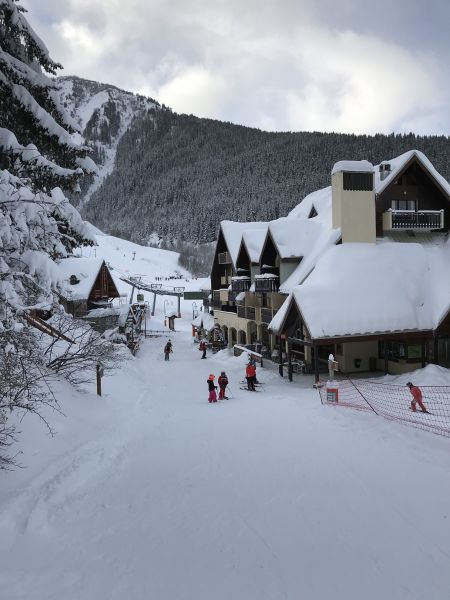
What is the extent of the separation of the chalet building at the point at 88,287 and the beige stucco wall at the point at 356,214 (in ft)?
61.4

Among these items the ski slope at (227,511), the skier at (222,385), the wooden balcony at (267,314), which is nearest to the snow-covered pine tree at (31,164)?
the ski slope at (227,511)

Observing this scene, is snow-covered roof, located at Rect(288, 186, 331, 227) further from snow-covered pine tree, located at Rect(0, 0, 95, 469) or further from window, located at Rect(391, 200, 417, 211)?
snow-covered pine tree, located at Rect(0, 0, 95, 469)

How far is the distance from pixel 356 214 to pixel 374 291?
480 centimetres

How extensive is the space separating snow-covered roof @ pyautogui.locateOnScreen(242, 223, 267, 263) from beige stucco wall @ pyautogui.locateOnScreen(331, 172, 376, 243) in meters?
8.13

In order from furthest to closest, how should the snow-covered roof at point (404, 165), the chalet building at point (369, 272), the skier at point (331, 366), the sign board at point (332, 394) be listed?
the snow-covered roof at point (404, 165) → the chalet building at point (369, 272) → the skier at point (331, 366) → the sign board at point (332, 394)

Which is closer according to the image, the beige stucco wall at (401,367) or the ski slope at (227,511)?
the ski slope at (227,511)

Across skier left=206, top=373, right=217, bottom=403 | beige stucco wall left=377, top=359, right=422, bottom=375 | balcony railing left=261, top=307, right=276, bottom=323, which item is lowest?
skier left=206, top=373, right=217, bottom=403

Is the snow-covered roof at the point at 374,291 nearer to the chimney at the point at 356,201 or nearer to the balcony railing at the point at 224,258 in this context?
the chimney at the point at 356,201

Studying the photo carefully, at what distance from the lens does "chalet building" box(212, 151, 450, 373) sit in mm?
18875

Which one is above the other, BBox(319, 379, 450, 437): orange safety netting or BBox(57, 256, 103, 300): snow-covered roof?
BBox(57, 256, 103, 300): snow-covered roof

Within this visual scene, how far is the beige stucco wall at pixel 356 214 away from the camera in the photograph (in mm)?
22281

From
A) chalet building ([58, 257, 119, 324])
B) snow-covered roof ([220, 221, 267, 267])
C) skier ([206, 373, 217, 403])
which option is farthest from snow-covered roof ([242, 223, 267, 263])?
skier ([206, 373, 217, 403])

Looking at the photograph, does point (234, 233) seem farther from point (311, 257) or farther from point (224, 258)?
point (311, 257)

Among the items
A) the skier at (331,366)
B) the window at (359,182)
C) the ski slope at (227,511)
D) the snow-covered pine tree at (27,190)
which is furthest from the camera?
the window at (359,182)
